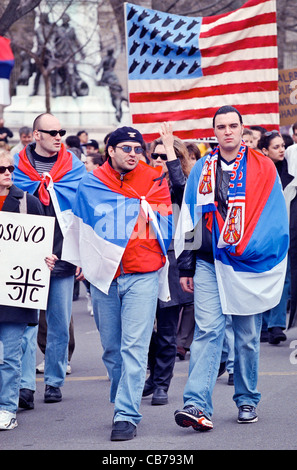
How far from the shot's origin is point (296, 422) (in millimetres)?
6777

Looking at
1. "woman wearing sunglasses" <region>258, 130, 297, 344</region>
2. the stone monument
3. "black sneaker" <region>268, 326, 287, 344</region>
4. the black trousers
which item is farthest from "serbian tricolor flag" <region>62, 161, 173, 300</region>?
the stone monument

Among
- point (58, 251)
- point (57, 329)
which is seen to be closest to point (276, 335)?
point (57, 329)

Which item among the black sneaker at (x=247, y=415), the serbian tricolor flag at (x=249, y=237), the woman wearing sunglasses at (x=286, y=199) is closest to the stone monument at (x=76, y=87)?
the woman wearing sunglasses at (x=286, y=199)

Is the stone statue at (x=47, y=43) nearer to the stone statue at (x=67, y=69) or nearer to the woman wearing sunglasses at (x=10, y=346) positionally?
the stone statue at (x=67, y=69)

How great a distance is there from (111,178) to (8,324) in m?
1.17

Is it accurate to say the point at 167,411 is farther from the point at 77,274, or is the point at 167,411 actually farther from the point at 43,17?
the point at 43,17

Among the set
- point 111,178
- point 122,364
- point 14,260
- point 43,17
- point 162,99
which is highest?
point 43,17

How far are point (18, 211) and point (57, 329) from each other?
114cm

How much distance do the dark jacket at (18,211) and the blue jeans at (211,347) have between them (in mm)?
1112

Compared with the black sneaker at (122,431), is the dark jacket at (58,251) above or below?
above

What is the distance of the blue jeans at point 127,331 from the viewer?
648cm

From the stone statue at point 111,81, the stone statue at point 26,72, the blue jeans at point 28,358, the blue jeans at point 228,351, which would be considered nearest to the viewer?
the blue jeans at point 28,358

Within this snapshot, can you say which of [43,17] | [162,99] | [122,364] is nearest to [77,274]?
[122,364]

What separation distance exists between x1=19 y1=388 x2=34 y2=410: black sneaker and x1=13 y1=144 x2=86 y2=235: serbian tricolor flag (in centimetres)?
119
